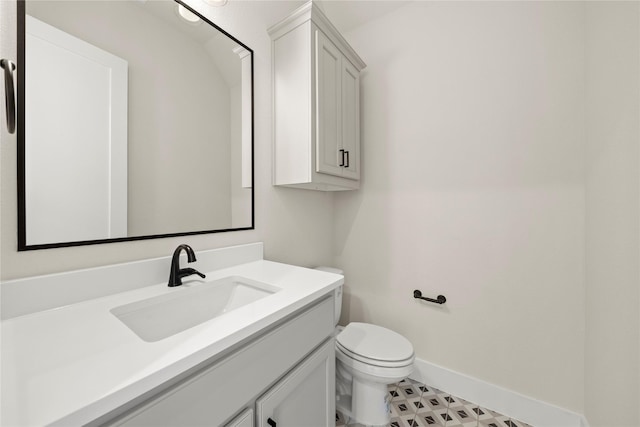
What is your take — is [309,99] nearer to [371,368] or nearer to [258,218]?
[258,218]

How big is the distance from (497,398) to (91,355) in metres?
1.86

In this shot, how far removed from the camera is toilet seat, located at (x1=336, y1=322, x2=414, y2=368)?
1.19 metres

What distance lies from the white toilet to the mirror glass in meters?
0.89

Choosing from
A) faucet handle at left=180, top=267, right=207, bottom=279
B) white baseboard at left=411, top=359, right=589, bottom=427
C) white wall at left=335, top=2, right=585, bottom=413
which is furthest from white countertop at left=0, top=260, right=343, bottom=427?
white baseboard at left=411, top=359, right=589, bottom=427

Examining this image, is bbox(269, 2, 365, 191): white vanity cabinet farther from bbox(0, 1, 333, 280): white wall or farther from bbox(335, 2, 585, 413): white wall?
bbox(335, 2, 585, 413): white wall

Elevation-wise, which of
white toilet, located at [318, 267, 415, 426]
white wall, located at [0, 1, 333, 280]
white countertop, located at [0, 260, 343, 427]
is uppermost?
white wall, located at [0, 1, 333, 280]

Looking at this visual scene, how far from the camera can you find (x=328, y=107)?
1.37 m

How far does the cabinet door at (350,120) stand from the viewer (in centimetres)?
153

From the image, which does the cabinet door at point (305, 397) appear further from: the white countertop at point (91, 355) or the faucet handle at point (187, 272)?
the faucet handle at point (187, 272)

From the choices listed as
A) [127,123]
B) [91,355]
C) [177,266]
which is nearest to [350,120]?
[127,123]

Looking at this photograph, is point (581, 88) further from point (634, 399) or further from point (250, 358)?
point (250, 358)

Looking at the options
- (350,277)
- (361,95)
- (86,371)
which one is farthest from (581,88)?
(86,371)

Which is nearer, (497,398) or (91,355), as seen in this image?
(91,355)

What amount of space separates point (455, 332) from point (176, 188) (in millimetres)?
1724
